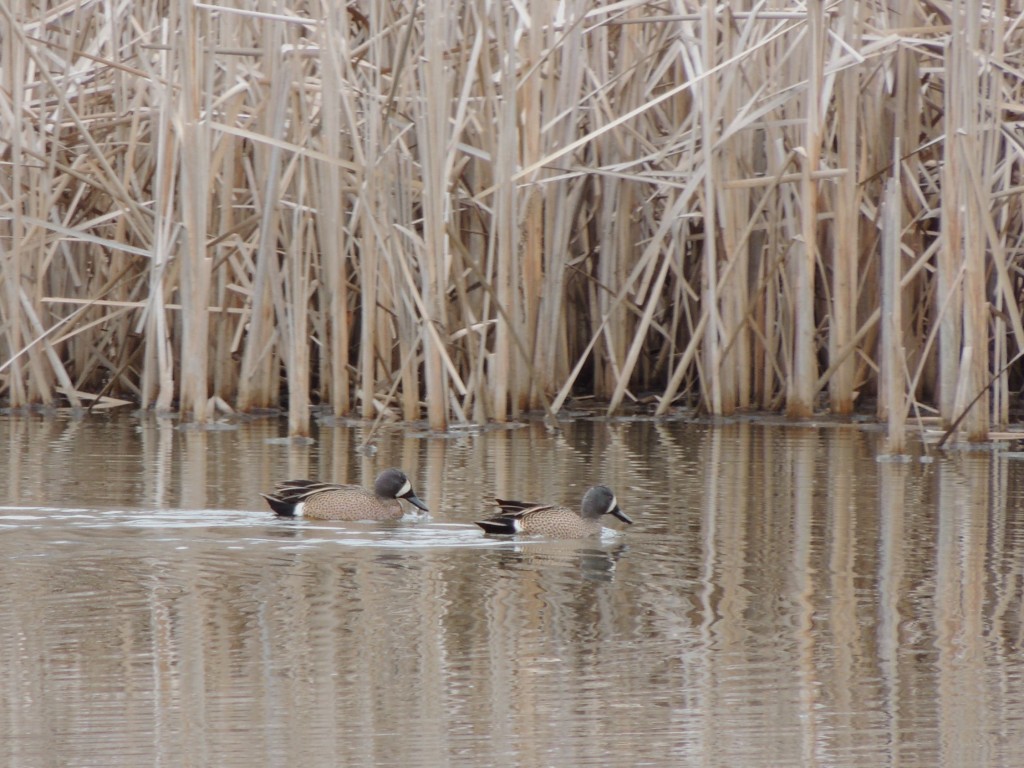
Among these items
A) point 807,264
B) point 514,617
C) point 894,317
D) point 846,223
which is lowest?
point 514,617

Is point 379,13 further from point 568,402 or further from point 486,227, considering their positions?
point 568,402

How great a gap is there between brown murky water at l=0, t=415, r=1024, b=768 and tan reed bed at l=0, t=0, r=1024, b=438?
1249 mm

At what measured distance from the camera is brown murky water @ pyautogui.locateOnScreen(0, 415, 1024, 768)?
4418 millimetres

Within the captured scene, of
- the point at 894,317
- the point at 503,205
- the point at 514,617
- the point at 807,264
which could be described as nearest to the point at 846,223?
the point at 807,264

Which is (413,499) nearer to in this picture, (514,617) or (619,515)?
(619,515)

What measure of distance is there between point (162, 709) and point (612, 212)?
314 inches

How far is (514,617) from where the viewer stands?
5.94 metres

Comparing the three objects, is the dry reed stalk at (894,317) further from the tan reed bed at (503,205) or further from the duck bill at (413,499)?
the duck bill at (413,499)

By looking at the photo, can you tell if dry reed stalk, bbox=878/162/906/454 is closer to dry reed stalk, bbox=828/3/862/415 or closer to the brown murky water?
the brown murky water

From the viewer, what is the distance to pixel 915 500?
8.61 metres

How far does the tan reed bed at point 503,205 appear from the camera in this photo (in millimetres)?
10648

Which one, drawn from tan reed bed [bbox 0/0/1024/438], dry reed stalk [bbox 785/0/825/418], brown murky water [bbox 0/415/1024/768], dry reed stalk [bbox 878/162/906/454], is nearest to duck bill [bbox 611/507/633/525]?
brown murky water [bbox 0/415/1024/768]

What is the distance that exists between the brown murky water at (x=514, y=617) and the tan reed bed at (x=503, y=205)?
1.25 metres

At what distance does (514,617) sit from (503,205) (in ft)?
18.1
